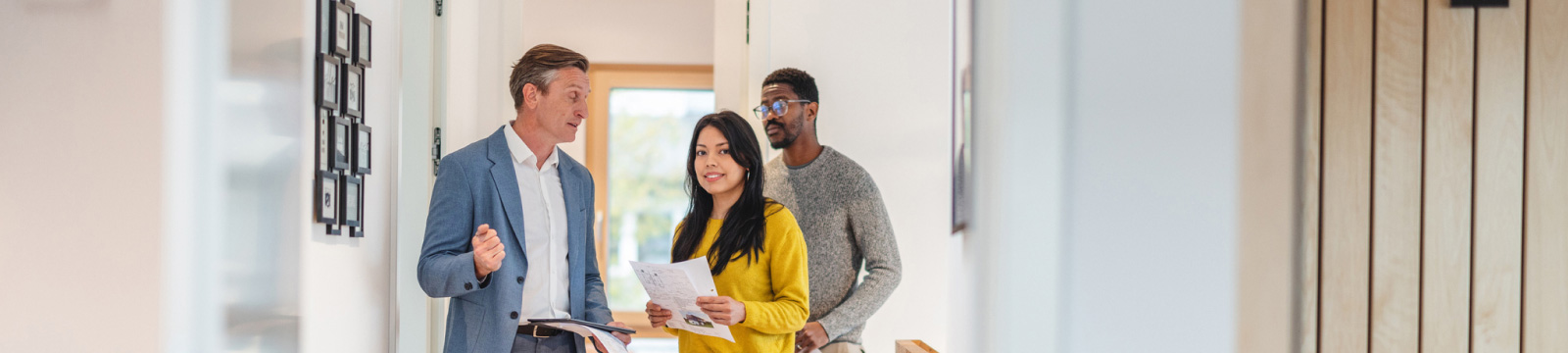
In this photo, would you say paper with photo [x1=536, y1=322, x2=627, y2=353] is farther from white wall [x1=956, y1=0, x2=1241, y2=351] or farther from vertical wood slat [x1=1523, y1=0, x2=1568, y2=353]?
vertical wood slat [x1=1523, y1=0, x2=1568, y2=353]

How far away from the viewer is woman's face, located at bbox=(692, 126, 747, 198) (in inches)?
92.4

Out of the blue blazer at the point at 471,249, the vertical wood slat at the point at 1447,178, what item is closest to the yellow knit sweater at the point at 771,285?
the blue blazer at the point at 471,249

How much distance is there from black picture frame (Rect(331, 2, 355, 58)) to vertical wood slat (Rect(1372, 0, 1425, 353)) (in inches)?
73.2

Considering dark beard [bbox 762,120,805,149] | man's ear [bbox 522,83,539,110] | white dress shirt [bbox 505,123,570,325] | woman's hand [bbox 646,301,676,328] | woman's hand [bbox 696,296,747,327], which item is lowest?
woman's hand [bbox 646,301,676,328]

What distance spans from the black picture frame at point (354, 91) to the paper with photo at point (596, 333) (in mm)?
651

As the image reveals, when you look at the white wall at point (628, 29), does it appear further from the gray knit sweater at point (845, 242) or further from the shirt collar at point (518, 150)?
the shirt collar at point (518, 150)

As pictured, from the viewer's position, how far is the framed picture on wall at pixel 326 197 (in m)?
2.13

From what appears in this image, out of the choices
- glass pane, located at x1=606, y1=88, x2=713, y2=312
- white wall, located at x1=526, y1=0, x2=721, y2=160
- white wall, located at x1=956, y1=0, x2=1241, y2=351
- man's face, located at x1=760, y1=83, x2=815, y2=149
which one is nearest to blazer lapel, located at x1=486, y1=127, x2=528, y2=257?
man's face, located at x1=760, y1=83, x2=815, y2=149

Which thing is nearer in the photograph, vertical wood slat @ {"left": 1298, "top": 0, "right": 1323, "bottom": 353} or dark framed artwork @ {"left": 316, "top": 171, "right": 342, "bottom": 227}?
vertical wood slat @ {"left": 1298, "top": 0, "right": 1323, "bottom": 353}

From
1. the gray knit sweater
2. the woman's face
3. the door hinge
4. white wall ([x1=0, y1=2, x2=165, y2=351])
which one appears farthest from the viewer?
the door hinge

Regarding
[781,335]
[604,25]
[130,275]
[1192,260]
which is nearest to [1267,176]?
[1192,260]

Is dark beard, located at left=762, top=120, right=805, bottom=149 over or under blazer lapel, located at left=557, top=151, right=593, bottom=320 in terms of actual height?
over

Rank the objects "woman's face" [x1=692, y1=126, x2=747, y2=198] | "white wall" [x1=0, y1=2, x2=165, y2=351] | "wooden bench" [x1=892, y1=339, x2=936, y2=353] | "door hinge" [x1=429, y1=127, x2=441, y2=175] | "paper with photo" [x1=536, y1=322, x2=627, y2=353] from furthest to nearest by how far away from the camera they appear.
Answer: "door hinge" [x1=429, y1=127, x2=441, y2=175] → "wooden bench" [x1=892, y1=339, x2=936, y2=353] → "woman's face" [x1=692, y1=126, x2=747, y2=198] → "paper with photo" [x1=536, y1=322, x2=627, y2=353] → "white wall" [x1=0, y1=2, x2=165, y2=351]

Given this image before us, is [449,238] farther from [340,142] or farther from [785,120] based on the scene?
[785,120]
